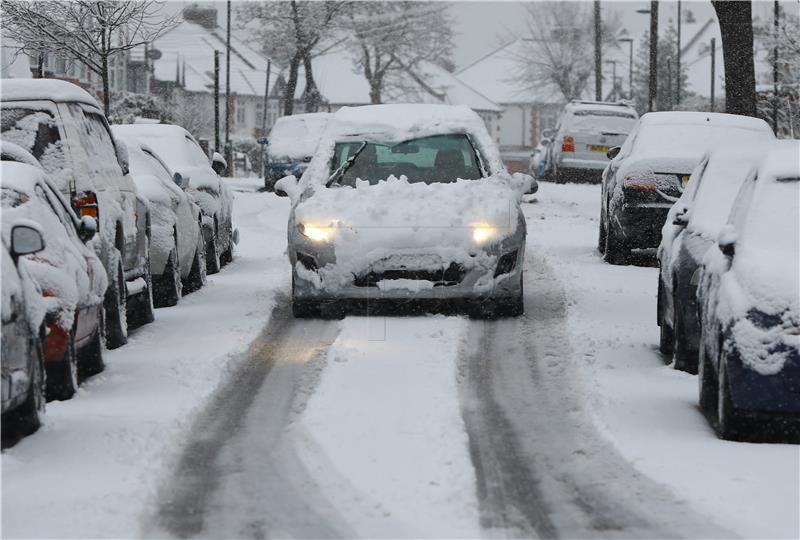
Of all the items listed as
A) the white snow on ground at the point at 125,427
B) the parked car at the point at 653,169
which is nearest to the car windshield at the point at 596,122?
the parked car at the point at 653,169

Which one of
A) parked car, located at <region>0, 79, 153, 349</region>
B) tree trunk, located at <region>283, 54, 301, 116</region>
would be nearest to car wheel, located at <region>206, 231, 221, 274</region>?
parked car, located at <region>0, 79, 153, 349</region>

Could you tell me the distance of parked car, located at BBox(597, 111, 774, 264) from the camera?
622 inches

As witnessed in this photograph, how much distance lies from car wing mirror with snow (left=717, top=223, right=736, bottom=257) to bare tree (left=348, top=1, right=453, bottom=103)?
60.9 meters

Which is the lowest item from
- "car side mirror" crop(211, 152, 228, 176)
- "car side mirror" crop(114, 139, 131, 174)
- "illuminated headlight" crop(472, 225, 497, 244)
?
"illuminated headlight" crop(472, 225, 497, 244)

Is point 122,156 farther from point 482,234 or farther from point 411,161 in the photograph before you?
point 482,234

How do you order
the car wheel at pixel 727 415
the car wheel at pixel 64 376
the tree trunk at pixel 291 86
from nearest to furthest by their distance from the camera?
the car wheel at pixel 727 415 → the car wheel at pixel 64 376 → the tree trunk at pixel 291 86

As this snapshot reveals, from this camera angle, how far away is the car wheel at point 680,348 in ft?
31.4

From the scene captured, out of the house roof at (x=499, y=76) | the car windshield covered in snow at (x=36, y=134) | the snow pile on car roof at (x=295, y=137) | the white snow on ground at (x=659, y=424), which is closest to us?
the white snow on ground at (x=659, y=424)

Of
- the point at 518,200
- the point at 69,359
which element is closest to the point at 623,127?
the point at 518,200

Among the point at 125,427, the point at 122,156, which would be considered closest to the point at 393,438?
the point at 125,427

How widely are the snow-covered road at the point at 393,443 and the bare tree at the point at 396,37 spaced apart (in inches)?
2299

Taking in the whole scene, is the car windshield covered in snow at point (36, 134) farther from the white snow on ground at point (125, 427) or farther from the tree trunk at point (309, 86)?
the tree trunk at point (309, 86)

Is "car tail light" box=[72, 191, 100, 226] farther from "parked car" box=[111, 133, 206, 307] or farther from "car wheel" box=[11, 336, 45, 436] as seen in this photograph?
"car wheel" box=[11, 336, 45, 436]

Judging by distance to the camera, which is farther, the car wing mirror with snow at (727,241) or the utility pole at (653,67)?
the utility pole at (653,67)
